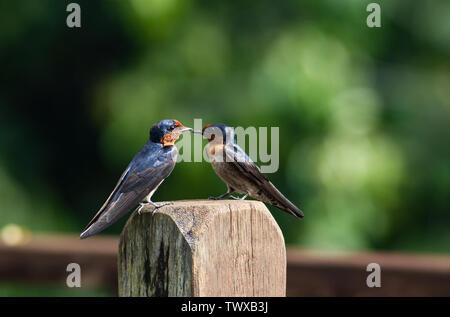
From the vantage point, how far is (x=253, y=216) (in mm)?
2244

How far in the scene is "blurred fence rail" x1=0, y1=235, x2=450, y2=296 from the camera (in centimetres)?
321

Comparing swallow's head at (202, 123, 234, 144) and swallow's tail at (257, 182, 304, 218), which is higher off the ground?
swallow's head at (202, 123, 234, 144)

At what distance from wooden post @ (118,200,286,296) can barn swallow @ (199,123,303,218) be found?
566 millimetres

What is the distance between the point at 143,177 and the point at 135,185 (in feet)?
0.16

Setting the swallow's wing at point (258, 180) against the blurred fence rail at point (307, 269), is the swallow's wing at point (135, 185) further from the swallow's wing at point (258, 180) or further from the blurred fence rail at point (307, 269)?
the blurred fence rail at point (307, 269)

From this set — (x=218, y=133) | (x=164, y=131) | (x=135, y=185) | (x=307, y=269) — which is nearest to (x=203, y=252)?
(x=135, y=185)

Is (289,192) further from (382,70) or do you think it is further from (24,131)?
(24,131)

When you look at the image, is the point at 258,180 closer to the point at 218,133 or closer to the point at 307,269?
the point at 218,133

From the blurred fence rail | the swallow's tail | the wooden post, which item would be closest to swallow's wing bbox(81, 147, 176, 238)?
the wooden post

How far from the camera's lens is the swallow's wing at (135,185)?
244 centimetres

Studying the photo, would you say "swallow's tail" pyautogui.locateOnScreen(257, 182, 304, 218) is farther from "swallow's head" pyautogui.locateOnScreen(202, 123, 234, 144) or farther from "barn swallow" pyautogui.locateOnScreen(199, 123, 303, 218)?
"swallow's head" pyautogui.locateOnScreen(202, 123, 234, 144)

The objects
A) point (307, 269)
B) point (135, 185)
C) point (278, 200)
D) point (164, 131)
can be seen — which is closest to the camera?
point (135, 185)

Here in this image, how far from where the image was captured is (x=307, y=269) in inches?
132

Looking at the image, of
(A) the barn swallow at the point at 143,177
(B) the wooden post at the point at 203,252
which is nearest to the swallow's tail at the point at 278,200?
(A) the barn swallow at the point at 143,177
